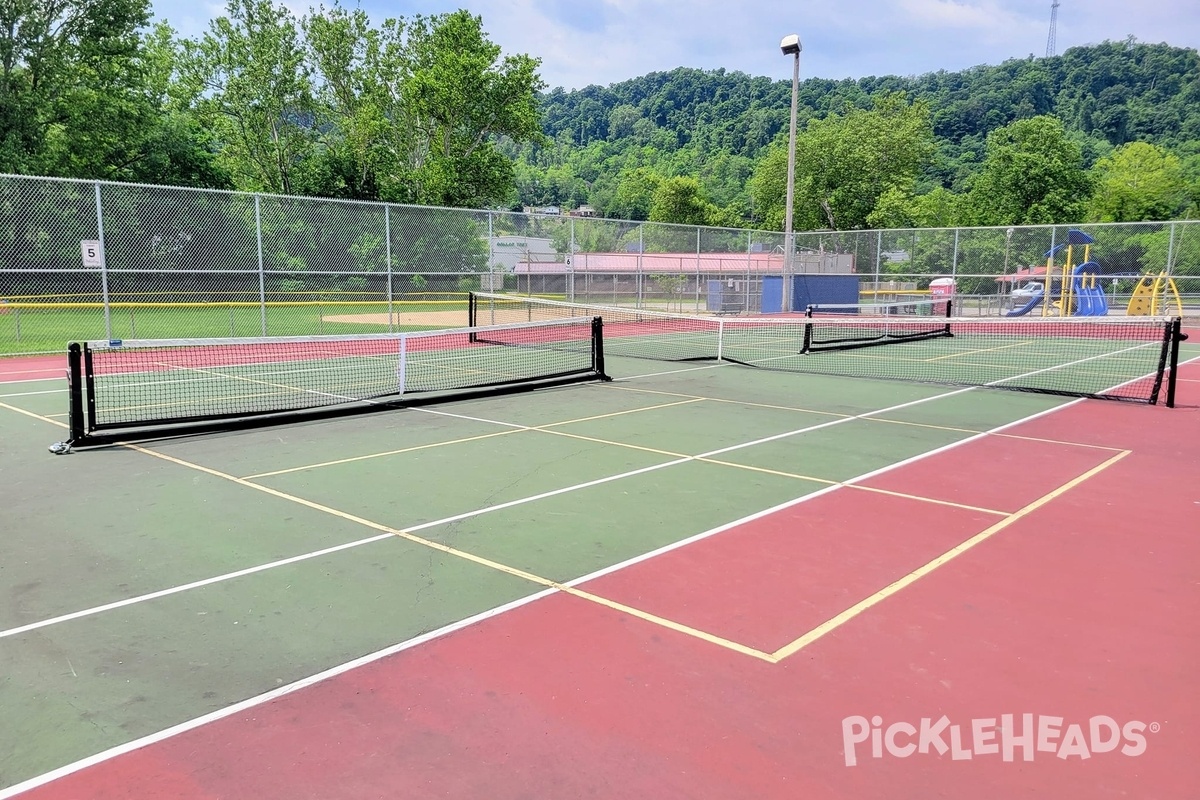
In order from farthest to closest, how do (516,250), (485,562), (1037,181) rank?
1. (1037,181)
2. (516,250)
3. (485,562)

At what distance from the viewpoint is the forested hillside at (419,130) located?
106ft

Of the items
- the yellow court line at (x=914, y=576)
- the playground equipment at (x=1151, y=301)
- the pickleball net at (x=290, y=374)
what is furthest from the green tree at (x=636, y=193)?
the yellow court line at (x=914, y=576)

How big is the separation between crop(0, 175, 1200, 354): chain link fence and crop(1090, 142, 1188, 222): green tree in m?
36.5

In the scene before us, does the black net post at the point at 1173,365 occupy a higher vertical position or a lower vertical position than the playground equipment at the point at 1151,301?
lower

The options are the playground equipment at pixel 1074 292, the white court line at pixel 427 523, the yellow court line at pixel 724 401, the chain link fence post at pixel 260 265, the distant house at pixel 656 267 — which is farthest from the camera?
the distant house at pixel 656 267

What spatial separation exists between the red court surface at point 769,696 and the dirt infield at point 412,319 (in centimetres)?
1916

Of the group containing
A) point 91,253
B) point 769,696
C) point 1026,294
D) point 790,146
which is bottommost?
A: point 769,696

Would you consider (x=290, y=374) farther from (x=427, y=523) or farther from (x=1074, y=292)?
(x=1074, y=292)

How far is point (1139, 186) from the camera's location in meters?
73.5

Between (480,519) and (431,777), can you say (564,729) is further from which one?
(480,519)

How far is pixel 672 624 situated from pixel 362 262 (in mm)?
19442

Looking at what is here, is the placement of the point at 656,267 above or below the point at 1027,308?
above

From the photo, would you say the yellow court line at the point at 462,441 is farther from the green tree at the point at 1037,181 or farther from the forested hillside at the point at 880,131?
the green tree at the point at 1037,181

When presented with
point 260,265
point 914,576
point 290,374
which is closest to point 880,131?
point 260,265
